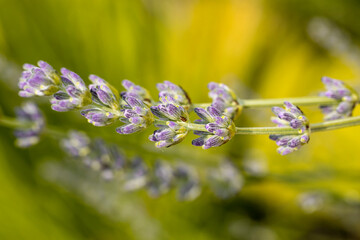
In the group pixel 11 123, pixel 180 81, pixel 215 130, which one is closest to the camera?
pixel 215 130

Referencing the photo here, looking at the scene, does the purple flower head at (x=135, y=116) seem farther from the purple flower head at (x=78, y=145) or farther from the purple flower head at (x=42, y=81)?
the purple flower head at (x=78, y=145)

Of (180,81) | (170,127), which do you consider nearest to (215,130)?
(170,127)

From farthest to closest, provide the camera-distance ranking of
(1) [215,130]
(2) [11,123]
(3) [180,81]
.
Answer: (3) [180,81]
(2) [11,123]
(1) [215,130]

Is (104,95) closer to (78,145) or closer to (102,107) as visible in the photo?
(102,107)

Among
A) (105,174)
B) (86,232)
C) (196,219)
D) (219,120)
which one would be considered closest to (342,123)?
(219,120)

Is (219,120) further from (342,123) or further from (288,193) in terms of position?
(288,193)

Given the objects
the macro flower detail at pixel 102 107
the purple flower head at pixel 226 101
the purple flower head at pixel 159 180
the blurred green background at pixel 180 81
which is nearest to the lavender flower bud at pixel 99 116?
the macro flower detail at pixel 102 107
